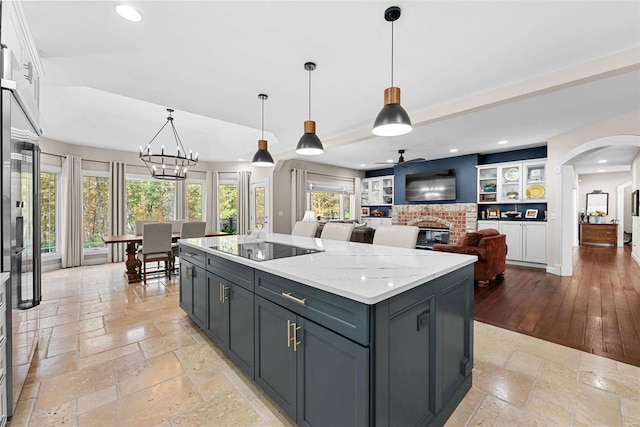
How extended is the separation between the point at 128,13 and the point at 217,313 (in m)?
2.34

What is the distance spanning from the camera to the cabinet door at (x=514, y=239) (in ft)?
20.0

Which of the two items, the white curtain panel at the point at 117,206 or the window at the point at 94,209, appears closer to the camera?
the window at the point at 94,209

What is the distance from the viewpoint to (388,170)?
29.7 ft

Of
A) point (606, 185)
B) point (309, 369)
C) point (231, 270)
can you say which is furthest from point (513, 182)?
point (309, 369)

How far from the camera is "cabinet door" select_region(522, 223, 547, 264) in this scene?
5757 mm

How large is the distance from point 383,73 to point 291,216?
503 centimetres

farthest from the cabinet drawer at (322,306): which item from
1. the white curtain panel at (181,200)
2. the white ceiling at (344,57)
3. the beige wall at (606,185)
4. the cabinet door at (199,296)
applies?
the beige wall at (606,185)

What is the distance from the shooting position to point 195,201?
757 centimetres

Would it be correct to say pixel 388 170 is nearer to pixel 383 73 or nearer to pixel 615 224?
pixel 383 73

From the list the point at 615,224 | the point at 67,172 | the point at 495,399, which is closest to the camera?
the point at 495,399

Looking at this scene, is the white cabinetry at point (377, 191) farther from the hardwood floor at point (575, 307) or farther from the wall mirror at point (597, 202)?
the wall mirror at point (597, 202)

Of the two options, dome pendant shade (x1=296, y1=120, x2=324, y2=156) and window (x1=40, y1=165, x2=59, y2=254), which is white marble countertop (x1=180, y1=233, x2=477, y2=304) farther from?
window (x1=40, y1=165, x2=59, y2=254)

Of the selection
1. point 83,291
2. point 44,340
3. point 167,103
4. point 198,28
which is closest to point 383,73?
point 198,28

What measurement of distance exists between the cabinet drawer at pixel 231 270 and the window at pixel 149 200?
5.44 metres
